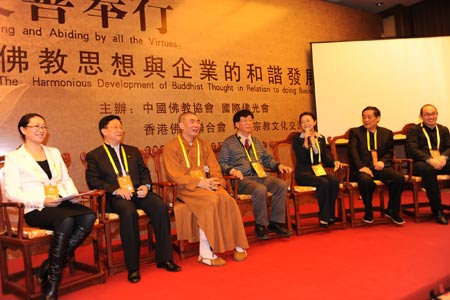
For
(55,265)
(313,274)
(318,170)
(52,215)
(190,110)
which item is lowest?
(313,274)

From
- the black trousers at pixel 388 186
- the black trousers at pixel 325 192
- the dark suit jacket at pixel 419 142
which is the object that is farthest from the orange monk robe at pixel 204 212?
the dark suit jacket at pixel 419 142

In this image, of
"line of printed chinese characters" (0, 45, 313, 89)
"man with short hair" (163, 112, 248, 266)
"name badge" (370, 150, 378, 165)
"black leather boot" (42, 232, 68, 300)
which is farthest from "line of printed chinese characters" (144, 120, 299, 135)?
"black leather boot" (42, 232, 68, 300)

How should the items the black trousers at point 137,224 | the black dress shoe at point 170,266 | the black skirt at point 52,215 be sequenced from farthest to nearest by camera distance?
the black dress shoe at point 170,266 → the black trousers at point 137,224 → the black skirt at point 52,215

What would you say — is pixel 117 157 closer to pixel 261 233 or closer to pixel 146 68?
pixel 261 233

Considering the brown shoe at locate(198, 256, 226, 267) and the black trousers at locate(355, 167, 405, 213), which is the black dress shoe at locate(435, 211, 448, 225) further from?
the brown shoe at locate(198, 256, 226, 267)

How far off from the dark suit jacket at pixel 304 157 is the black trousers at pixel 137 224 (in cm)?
166

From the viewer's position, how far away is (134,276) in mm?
2771

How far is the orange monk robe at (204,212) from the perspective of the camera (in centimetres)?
309

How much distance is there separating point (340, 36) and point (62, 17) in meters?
4.04

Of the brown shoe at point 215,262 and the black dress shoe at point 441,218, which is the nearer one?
the brown shoe at point 215,262

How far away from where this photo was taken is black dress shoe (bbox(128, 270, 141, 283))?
2756 mm

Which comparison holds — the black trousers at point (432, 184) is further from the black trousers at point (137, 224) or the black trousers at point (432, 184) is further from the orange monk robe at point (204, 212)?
the black trousers at point (137, 224)

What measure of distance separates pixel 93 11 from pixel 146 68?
75 centimetres

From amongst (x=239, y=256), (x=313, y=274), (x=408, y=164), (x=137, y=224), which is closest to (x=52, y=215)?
(x=137, y=224)
